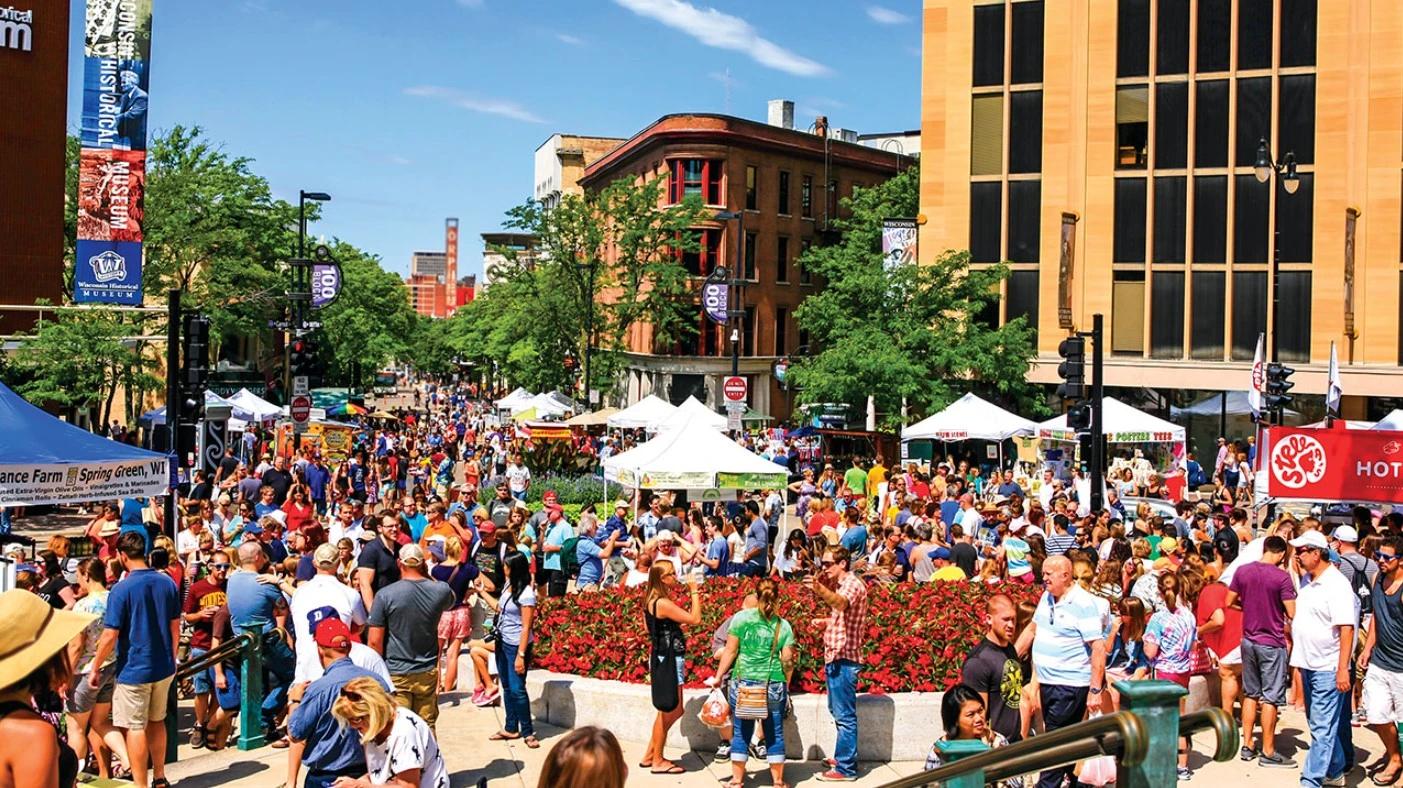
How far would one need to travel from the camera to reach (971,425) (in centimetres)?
2830

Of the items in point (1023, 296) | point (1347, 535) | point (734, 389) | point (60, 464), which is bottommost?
point (1347, 535)

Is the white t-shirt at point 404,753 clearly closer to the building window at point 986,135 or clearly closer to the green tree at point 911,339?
the green tree at point 911,339

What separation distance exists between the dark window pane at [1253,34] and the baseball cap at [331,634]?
40186 mm

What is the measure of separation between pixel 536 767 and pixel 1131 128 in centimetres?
3769

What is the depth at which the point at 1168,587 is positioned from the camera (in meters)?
10.2

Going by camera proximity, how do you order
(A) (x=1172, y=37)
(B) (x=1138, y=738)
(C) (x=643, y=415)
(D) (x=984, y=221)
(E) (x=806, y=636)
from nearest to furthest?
(B) (x=1138, y=738) → (E) (x=806, y=636) → (C) (x=643, y=415) → (A) (x=1172, y=37) → (D) (x=984, y=221)

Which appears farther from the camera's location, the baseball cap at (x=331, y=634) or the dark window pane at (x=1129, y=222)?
the dark window pane at (x=1129, y=222)

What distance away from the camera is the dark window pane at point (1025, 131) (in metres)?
43.7

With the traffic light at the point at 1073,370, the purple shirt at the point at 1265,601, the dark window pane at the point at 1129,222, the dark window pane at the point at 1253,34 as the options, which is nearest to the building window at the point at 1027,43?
the dark window pane at the point at 1129,222

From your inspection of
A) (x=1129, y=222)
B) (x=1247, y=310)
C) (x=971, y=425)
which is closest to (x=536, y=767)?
(x=971, y=425)

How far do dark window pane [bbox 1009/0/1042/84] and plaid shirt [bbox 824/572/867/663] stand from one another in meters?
36.9

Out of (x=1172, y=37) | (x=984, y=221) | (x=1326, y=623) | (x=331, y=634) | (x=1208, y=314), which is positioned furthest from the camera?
(x=984, y=221)

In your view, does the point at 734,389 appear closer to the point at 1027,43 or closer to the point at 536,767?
the point at 1027,43

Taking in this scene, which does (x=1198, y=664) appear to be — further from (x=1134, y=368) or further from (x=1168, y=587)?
(x=1134, y=368)
